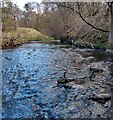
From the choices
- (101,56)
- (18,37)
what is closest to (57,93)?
(101,56)

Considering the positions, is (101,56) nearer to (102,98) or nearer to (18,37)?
(102,98)

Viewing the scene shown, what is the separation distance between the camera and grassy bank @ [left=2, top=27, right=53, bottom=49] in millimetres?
22203

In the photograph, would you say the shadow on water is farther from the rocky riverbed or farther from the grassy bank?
the grassy bank

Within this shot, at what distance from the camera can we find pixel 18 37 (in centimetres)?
2589

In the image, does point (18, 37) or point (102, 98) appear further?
point (18, 37)

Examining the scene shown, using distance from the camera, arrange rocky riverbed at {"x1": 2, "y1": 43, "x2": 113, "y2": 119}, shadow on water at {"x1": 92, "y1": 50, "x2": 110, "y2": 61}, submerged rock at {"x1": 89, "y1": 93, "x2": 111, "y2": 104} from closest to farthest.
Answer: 1. rocky riverbed at {"x1": 2, "y1": 43, "x2": 113, "y2": 119}
2. submerged rock at {"x1": 89, "y1": 93, "x2": 111, "y2": 104}
3. shadow on water at {"x1": 92, "y1": 50, "x2": 110, "y2": 61}

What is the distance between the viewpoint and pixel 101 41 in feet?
67.1

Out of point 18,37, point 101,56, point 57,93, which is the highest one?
point 18,37

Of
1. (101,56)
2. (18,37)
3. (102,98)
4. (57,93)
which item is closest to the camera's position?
(102,98)

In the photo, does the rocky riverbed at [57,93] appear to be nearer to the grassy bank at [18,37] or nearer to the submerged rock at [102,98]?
the submerged rock at [102,98]

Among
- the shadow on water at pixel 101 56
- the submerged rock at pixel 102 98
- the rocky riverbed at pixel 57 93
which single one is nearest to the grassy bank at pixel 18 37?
the shadow on water at pixel 101 56

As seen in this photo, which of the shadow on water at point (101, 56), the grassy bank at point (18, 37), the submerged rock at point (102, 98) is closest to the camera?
the submerged rock at point (102, 98)

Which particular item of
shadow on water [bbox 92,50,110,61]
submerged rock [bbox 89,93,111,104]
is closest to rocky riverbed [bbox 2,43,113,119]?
submerged rock [bbox 89,93,111,104]

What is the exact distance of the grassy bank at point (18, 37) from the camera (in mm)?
22203
